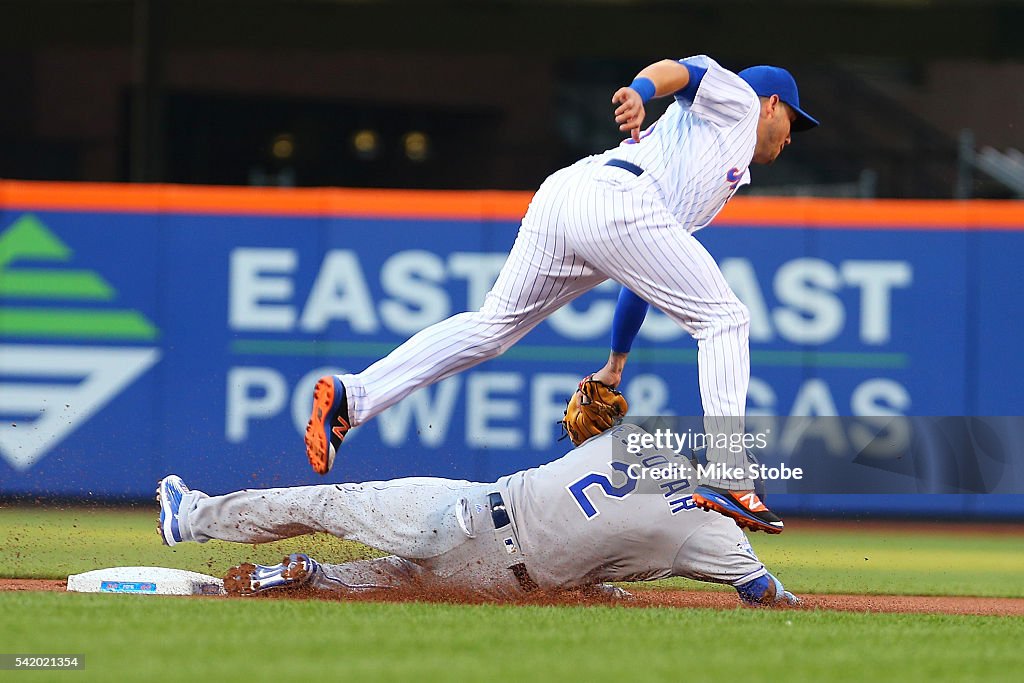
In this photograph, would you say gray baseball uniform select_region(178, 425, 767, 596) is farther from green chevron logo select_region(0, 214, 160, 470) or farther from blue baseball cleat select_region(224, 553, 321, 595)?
green chevron logo select_region(0, 214, 160, 470)

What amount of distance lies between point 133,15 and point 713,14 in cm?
400

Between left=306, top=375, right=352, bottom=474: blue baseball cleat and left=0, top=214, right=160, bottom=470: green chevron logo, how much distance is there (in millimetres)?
3510

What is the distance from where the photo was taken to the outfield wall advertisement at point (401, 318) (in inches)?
287

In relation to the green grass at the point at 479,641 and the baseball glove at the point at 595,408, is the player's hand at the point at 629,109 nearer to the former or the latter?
the baseball glove at the point at 595,408

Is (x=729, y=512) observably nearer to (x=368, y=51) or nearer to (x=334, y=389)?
(x=334, y=389)

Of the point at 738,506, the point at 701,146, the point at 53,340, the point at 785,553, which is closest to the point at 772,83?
the point at 701,146

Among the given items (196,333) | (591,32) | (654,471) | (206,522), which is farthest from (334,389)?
(591,32)

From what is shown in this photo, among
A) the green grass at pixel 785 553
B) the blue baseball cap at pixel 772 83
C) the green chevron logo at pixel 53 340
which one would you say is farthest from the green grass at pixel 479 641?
the green chevron logo at pixel 53 340

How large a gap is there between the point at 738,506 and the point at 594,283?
0.84 meters

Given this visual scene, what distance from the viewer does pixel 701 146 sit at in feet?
13.5

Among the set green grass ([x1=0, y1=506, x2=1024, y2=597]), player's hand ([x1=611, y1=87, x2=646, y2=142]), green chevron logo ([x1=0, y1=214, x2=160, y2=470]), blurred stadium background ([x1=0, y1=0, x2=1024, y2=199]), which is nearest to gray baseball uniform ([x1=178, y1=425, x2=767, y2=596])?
green grass ([x1=0, y1=506, x2=1024, y2=597])

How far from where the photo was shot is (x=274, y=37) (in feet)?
34.8

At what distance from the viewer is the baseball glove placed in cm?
423

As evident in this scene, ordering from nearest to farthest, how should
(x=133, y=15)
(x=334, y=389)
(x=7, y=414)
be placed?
(x=334, y=389), (x=7, y=414), (x=133, y=15)
